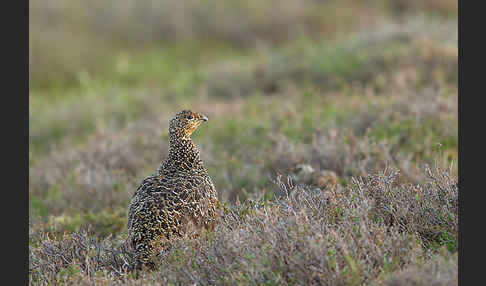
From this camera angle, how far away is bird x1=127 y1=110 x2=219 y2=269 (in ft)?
14.7

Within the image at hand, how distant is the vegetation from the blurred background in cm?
4

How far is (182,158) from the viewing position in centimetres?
518

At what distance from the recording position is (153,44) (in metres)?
16.6

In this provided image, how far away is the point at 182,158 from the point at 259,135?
3.72 metres

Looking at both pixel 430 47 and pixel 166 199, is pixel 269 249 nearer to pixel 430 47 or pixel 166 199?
pixel 166 199

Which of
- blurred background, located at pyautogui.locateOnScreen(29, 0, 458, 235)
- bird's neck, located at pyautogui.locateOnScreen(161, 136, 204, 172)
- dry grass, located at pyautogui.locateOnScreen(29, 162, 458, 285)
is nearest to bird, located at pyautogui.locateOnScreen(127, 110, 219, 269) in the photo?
bird's neck, located at pyautogui.locateOnScreen(161, 136, 204, 172)

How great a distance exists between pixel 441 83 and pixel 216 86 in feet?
14.1

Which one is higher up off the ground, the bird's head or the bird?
the bird's head

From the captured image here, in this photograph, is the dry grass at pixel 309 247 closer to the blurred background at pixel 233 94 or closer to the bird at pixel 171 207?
the bird at pixel 171 207

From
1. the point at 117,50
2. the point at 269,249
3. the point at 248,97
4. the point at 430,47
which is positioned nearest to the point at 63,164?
the point at 248,97

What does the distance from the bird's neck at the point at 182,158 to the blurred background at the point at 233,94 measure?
1.79 feet


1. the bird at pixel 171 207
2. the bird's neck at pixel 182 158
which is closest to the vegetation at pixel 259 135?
the bird at pixel 171 207

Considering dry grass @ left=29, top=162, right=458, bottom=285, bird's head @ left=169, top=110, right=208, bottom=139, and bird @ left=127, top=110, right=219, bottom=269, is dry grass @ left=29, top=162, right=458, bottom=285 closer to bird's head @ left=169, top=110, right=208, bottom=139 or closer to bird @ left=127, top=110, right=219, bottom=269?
bird @ left=127, top=110, right=219, bottom=269

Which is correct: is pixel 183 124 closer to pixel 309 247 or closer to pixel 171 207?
pixel 171 207
